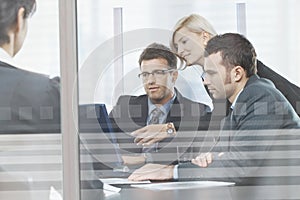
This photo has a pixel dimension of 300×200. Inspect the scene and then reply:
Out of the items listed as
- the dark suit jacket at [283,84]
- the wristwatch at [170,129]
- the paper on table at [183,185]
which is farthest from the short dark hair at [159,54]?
the paper on table at [183,185]

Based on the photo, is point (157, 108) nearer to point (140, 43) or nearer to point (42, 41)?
point (140, 43)

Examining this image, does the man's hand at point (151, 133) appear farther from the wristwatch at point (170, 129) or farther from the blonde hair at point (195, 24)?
the blonde hair at point (195, 24)

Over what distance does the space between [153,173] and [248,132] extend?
0.41m

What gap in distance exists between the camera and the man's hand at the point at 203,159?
2.29 meters

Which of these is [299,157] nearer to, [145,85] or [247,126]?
[247,126]

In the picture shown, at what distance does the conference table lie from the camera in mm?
2303

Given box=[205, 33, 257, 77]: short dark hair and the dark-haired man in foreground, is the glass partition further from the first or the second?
the dark-haired man in foreground

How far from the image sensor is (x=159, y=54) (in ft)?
7.45

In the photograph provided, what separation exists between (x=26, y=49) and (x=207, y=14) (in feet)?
2.37

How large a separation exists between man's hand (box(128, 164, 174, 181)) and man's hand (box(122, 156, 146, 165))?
3 cm

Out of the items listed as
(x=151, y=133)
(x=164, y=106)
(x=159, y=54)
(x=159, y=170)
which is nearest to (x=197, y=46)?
(x=159, y=54)

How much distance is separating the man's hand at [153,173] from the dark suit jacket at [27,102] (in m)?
0.36

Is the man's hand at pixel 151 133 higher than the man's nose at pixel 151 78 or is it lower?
lower

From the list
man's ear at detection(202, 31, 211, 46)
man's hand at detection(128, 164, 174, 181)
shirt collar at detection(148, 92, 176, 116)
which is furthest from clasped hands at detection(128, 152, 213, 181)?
man's ear at detection(202, 31, 211, 46)
